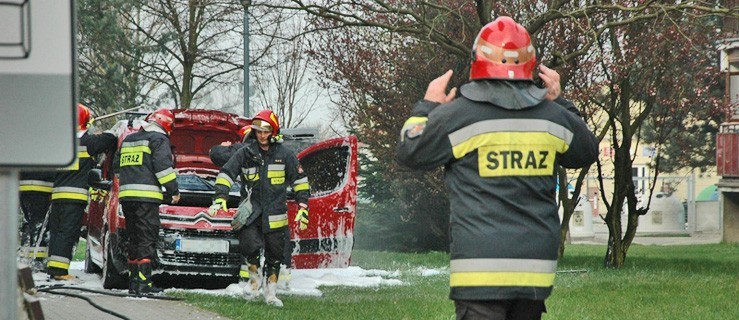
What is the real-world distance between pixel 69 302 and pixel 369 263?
9185 millimetres

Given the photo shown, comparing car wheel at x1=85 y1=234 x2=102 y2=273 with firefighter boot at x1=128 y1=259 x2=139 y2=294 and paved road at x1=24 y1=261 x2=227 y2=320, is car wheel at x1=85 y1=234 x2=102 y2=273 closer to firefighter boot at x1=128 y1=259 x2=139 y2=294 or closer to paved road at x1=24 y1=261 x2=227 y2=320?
firefighter boot at x1=128 y1=259 x2=139 y2=294

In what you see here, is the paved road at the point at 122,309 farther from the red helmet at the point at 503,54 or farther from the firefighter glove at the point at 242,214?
the red helmet at the point at 503,54

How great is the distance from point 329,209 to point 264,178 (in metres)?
2.03

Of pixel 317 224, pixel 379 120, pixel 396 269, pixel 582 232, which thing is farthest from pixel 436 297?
pixel 582 232

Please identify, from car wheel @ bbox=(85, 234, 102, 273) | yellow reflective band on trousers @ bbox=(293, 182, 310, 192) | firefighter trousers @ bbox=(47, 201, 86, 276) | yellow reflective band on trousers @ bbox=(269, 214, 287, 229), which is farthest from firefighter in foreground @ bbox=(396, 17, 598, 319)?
car wheel @ bbox=(85, 234, 102, 273)

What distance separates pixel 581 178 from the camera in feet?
68.8

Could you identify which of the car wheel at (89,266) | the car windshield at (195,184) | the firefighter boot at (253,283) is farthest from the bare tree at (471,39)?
the firefighter boot at (253,283)

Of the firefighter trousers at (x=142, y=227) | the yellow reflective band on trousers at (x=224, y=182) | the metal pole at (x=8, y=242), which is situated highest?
Answer: the metal pole at (x=8, y=242)

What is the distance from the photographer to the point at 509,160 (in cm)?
497

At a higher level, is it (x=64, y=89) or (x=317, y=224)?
(x=64, y=89)

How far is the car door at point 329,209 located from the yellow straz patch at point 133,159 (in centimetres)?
Result: 195

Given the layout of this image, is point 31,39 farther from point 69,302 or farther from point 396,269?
point 396,269

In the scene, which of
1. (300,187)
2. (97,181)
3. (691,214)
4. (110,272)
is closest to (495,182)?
(300,187)

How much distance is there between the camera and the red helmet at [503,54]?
5020 millimetres
